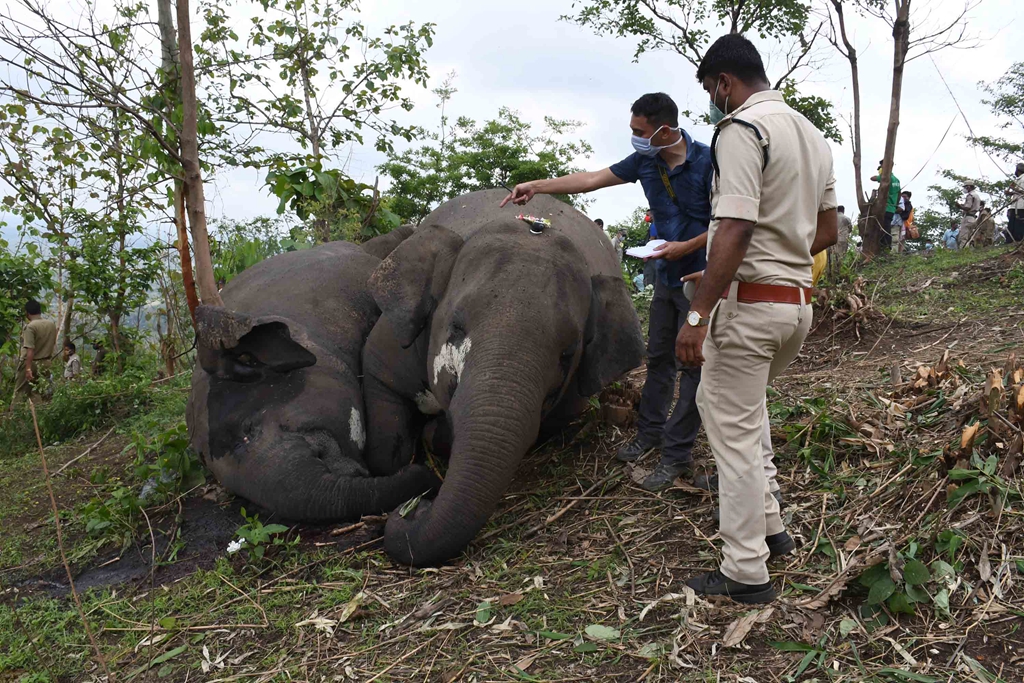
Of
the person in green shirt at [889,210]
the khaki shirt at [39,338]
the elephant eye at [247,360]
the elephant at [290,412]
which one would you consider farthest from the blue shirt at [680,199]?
the person in green shirt at [889,210]

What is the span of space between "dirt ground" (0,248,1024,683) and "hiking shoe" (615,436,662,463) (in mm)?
86

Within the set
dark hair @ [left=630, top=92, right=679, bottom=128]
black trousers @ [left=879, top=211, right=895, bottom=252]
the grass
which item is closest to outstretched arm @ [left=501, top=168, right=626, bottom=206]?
dark hair @ [left=630, top=92, right=679, bottom=128]

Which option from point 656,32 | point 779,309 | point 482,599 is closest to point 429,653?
point 482,599

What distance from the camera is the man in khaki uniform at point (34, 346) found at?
1003 cm

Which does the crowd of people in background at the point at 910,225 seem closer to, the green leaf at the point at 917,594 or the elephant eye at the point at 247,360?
the elephant eye at the point at 247,360

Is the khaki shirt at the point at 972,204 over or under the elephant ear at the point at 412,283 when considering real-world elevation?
under

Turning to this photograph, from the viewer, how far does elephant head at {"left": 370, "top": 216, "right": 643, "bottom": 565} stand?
404 cm

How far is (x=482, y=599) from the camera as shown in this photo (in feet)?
12.3

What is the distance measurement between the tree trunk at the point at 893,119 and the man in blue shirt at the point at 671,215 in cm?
1038

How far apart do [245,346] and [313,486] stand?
115 cm

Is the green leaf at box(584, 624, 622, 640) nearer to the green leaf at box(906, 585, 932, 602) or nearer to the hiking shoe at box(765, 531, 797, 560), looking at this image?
the hiking shoe at box(765, 531, 797, 560)

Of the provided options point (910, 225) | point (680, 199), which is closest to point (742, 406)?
point (680, 199)

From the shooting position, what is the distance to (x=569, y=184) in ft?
16.8

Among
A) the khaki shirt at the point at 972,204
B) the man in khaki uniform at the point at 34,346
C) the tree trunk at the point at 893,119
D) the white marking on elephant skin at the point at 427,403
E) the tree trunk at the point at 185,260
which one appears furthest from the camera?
the khaki shirt at the point at 972,204
